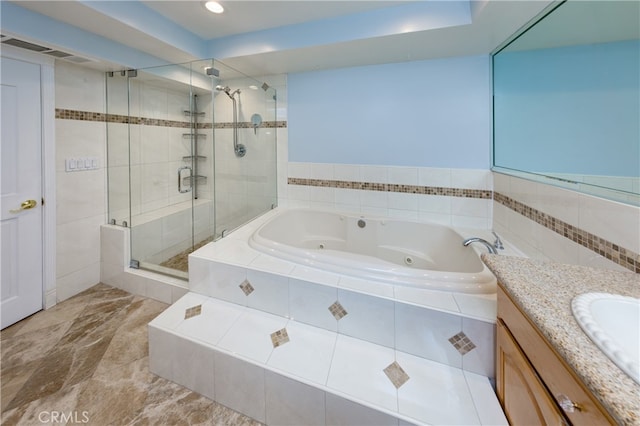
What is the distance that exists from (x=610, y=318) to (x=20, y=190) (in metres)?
3.31

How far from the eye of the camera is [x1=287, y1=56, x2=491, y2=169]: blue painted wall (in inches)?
93.0

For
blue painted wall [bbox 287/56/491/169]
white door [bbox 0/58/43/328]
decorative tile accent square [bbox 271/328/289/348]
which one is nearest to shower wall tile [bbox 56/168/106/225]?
white door [bbox 0/58/43/328]

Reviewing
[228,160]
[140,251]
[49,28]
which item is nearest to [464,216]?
[228,160]

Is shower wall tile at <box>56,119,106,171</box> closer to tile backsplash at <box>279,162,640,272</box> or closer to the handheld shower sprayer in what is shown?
the handheld shower sprayer

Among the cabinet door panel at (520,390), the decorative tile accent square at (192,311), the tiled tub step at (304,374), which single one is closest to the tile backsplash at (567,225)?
the cabinet door panel at (520,390)

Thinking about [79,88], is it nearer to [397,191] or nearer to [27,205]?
[27,205]

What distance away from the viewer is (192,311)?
1688 mm

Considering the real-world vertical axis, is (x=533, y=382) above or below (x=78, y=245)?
below

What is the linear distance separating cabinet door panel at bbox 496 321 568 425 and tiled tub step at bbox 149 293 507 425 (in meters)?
0.11

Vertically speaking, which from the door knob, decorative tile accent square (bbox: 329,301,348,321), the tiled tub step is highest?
the door knob

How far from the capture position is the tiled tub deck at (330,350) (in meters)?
1.15

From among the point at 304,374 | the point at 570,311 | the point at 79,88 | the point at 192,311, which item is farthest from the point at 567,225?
the point at 79,88

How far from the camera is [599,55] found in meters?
1.61

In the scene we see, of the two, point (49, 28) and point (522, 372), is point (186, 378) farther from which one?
point (49, 28)
